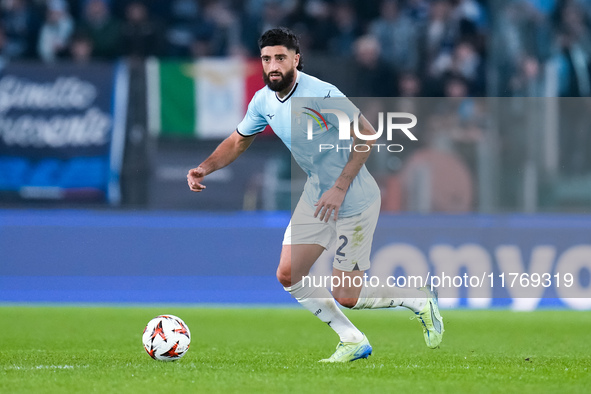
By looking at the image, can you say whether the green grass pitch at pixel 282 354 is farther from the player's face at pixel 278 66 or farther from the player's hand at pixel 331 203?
the player's face at pixel 278 66

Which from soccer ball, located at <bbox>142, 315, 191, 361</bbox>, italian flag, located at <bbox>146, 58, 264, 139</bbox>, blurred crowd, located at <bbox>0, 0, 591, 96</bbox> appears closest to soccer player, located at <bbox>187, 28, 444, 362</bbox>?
soccer ball, located at <bbox>142, 315, 191, 361</bbox>

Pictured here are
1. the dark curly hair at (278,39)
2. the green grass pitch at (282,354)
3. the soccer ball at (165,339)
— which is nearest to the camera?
the green grass pitch at (282,354)

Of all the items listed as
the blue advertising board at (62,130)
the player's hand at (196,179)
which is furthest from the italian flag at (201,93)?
the player's hand at (196,179)

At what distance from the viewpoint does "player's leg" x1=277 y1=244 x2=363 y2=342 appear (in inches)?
265

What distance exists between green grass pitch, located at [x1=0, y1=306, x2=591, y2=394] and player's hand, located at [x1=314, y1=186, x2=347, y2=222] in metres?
1.00

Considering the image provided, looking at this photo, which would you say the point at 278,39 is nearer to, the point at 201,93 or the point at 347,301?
the point at 347,301

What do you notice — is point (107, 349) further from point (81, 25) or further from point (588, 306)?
point (81, 25)

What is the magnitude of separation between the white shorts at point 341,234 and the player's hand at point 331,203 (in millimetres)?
188

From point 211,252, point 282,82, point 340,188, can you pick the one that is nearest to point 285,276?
point 340,188

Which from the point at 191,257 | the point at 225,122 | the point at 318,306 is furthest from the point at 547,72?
the point at 318,306

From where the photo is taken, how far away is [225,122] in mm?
12664

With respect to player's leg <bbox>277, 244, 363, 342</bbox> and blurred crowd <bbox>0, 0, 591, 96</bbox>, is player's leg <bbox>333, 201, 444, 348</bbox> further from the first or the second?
blurred crowd <bbox>0, 0, 591, 96</bbox>

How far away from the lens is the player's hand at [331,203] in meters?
6.61

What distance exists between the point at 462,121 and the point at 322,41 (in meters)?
3.25
